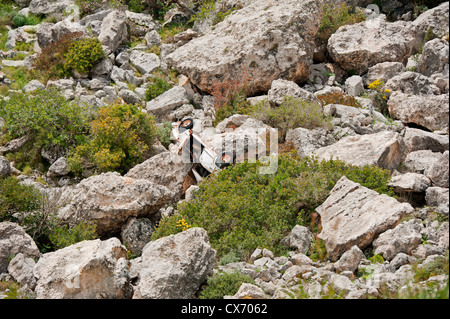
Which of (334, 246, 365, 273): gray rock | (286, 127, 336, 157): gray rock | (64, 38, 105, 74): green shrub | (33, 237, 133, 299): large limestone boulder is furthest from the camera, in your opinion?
(64, 38, 105, 74): green shrub

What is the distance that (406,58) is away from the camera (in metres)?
17.1

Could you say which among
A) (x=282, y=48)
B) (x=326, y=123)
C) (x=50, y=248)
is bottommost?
(x=50, y=248)

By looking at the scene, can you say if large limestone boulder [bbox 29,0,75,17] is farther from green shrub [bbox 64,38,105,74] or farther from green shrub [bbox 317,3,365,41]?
green shrub [bbox 317,3,365,41]

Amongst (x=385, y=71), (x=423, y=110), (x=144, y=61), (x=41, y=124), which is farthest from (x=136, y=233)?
(x=385, y=71)

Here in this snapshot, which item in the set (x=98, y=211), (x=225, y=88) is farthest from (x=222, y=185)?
(x=225, y=88)

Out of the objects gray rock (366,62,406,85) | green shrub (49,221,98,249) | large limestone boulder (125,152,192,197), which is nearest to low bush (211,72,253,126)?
large limestone boulder (125,152,192,197)

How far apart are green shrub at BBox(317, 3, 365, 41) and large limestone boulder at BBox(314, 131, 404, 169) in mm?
7604

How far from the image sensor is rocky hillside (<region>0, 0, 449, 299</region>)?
821 cm

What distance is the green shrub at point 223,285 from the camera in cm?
788

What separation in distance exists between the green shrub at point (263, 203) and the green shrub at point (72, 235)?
1445 millimetres

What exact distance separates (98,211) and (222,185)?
9.26ft

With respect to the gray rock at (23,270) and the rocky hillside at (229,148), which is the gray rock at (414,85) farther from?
the gray rock at (23,270)
